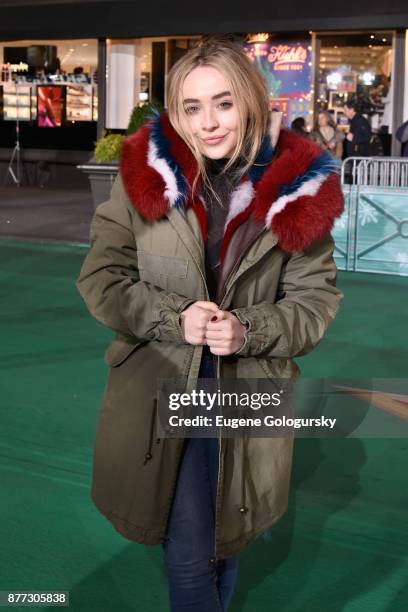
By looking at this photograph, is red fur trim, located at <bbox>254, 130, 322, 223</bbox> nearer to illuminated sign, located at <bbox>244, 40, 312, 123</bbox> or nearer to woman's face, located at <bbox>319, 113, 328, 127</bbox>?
woman's face, located at <bbox>319, 113, 328, 127</bbox>

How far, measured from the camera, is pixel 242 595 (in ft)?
13.1

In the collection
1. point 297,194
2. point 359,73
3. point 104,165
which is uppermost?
point 359,73

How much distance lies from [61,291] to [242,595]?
7.22m

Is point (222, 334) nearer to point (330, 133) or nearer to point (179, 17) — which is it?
point (330, 133)

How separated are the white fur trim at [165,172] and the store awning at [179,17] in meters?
17.2

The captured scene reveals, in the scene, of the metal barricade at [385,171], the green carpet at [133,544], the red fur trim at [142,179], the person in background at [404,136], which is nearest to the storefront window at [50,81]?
the person in background at [404,136]

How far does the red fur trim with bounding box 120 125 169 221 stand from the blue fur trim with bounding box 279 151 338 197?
0.34 meters

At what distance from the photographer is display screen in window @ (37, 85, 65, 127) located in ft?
82.6

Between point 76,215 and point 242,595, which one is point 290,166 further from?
point 76,215

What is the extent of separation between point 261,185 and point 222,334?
18.9 inches

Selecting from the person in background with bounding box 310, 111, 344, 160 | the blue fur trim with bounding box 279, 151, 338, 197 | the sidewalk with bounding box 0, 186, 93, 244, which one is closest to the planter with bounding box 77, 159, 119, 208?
the sidewalk with bounding box 0, 186, 93, 244

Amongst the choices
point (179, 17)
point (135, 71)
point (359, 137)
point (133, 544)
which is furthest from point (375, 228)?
point (135, 71)

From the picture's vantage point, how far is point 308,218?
282 centimetres

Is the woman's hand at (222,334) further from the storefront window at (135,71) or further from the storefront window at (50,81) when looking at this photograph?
the storefront window at (50,81)
